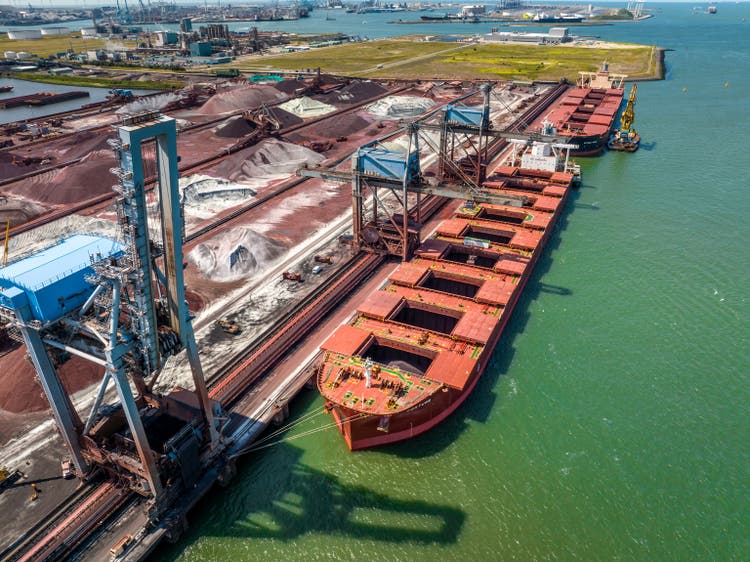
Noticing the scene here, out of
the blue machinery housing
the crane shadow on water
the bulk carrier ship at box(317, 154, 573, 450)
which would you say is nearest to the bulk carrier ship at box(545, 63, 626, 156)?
the bulk carrier ship at box(317, 154, 573, 450)

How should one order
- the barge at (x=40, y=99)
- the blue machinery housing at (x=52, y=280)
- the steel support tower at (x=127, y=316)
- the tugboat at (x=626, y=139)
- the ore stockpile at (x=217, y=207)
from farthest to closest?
the barge at (x=40, y=99), the tugboat at (x=626, y=139), the ore stockpile at (x=217, y=207), the blue machinery housing at (x=52, y=280), the steel support tower at (x=127, y=316)

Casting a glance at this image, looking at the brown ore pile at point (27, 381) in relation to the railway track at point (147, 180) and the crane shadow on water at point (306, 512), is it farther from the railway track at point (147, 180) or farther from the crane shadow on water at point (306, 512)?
the railway track at point (147, 180)

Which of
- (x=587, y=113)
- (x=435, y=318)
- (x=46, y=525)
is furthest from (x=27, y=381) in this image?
(x=587, y=113)

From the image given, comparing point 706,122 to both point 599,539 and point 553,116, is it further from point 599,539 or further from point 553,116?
point 599,539

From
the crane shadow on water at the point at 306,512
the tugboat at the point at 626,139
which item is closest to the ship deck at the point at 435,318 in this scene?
the crane shadow on water at the point at 306,512

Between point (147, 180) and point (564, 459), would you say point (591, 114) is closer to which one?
point (147, 180)

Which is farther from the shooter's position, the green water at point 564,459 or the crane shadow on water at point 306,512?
the crane shadow on water at point 306,512
